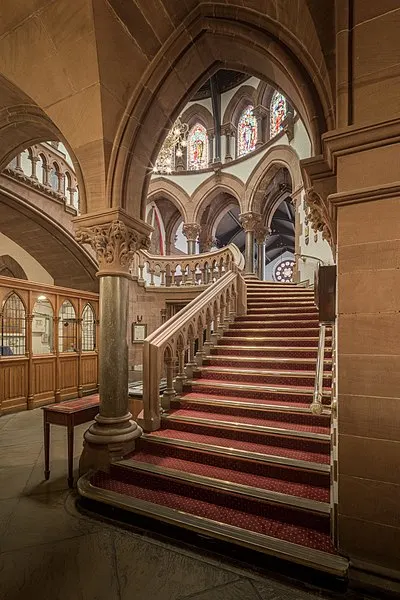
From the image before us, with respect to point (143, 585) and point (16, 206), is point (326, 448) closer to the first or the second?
point (143, 585)

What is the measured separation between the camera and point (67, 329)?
24.9ft

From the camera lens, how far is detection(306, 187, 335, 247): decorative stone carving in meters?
2.57

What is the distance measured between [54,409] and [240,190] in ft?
34.3

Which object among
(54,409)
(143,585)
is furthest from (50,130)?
(143,585)

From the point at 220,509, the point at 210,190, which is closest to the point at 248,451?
the point at 220,509

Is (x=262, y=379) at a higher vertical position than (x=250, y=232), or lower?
lower

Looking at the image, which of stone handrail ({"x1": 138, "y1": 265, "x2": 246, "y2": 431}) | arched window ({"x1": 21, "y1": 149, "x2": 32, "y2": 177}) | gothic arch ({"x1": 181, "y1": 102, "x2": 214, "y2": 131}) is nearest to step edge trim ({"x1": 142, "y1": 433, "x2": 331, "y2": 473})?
stone handrail ({"x1": 138, "y1": 265, "x2": 246, "y2": 431})

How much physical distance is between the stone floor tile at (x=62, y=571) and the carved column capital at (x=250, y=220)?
10669 mm

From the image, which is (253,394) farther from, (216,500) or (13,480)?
(13,480)

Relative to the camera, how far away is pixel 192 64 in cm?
333

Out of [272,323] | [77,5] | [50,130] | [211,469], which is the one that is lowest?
[211,469]

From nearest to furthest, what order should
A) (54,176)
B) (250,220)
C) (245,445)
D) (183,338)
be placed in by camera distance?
(245,445) < (183,338) < (54,176) < (250,220)

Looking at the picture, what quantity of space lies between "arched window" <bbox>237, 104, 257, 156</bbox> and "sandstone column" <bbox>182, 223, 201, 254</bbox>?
312cm

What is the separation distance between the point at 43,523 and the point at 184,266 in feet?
23.4
